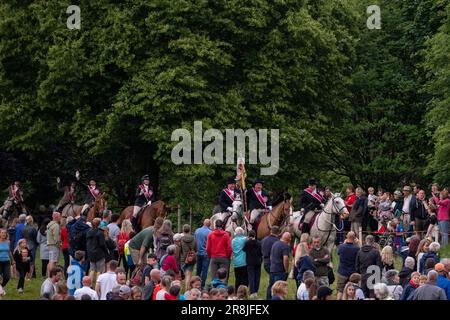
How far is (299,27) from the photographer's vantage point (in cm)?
4809

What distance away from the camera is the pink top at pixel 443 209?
121 feet

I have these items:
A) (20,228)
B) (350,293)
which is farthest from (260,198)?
(350,293)

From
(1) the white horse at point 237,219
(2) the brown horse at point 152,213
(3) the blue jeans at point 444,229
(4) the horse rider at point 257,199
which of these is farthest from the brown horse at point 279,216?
(3) the blue jeans at point 444,229

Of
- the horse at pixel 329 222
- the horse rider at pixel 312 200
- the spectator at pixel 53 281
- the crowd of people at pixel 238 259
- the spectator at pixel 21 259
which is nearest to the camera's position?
the crowd of people at pixel 238 259

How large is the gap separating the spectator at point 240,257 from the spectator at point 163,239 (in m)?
1.51

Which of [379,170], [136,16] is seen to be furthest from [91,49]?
[379,170]

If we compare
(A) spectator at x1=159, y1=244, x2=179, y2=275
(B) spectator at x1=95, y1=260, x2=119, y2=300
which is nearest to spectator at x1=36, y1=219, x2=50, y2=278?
(A) spectator at x1=159, y1=244, x2=179, y2=275

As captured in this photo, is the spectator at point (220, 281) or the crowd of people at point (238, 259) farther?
the spectator at point (220, 281)

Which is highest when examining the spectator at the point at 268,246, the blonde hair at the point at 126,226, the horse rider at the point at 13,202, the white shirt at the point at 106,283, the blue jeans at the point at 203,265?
the horse rider at the point at 13,202

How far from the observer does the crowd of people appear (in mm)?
22891

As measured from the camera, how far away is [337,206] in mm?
34000

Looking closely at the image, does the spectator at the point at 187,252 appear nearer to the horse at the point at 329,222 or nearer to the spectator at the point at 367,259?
the spectator at the point at 367,259
